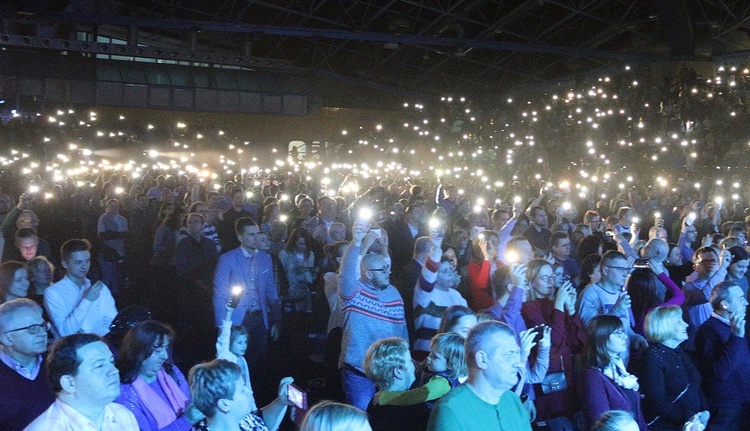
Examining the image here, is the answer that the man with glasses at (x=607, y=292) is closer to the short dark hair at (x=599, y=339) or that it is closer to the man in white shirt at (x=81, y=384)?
the short dark hair at (x=599, y=339)

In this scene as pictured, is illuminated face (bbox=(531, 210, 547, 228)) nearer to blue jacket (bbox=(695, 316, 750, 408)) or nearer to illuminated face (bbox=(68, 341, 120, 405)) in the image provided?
blue jacket (bbox=(695, 316, 750, 408))

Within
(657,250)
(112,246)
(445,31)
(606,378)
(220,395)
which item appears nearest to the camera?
(220,395)

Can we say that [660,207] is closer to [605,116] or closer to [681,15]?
[605,116]

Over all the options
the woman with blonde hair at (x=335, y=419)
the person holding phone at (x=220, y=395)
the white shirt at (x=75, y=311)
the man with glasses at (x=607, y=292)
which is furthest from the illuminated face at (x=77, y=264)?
the man with glasses at (x=607, y=292)

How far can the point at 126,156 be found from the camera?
90.9ft

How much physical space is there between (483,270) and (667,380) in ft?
7.50

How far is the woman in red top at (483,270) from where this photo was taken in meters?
6.88

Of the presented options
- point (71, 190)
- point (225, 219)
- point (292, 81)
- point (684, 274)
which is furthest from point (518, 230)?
point (292, 81)

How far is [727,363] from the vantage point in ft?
17.4

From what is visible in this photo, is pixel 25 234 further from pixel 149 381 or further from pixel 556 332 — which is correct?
pixel 556 332

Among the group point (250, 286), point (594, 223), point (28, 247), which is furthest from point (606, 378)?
point (594, 223)

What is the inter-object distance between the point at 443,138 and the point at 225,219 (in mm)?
13495

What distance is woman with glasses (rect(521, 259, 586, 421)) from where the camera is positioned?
5.22 meters

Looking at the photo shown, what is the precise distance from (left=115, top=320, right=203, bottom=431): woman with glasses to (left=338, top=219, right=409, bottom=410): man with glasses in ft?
4.71
